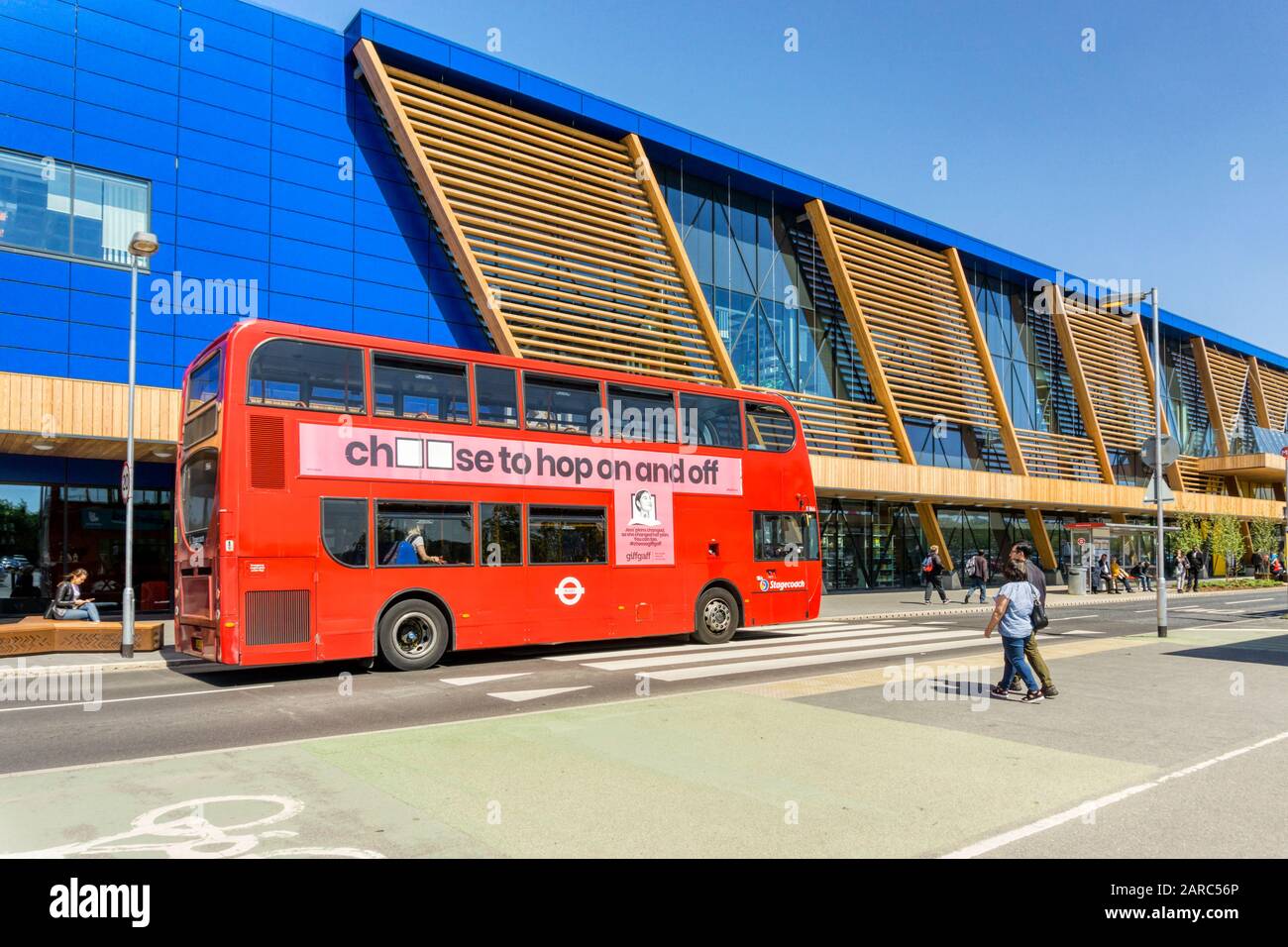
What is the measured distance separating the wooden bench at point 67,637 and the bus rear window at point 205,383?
4970mm

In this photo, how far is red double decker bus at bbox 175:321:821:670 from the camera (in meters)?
11.2

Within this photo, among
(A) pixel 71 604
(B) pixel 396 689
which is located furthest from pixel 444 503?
(A) pixel 71 604

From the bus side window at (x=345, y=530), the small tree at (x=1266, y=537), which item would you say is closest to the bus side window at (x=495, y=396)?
the bus side window at (x=345, y=530)

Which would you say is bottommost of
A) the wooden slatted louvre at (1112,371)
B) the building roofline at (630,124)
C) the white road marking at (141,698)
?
the white road marking at (141,698)

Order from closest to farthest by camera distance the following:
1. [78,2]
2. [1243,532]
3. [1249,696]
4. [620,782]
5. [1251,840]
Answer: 1. [1251,840]
2. [620,782]
3. [1249,696]
4. [78,2]
5. [1243,532]

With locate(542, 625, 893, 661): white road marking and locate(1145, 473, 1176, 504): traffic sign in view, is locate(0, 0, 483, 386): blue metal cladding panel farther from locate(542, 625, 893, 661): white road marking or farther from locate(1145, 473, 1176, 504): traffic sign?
locate(1145, 473, 1176, 504): traffic sign

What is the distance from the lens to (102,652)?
15055mm

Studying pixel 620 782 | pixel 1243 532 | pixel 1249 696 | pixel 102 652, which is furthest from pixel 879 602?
pixel 1243 532

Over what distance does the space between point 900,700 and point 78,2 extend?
21866 mm

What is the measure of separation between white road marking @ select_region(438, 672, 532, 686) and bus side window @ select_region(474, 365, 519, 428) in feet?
11.7

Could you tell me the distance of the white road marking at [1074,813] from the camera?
484 centimetres

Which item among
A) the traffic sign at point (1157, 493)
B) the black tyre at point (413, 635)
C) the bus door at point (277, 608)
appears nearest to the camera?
the bus door at point (277, 608)

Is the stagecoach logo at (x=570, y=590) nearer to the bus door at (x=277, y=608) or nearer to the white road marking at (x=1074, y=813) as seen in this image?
the bus door at (x=277, y=608)
